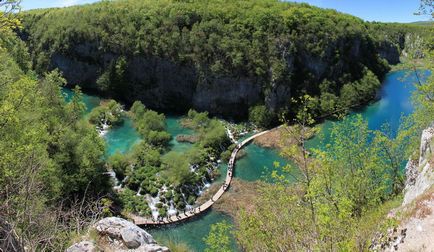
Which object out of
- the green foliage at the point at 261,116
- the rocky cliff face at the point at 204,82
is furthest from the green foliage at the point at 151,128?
the green foliage at the point at 261,116

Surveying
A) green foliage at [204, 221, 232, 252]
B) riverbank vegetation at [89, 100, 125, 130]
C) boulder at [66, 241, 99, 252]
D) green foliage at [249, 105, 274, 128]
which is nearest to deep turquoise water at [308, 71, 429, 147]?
green foliage at [249, 105, 274, 128]

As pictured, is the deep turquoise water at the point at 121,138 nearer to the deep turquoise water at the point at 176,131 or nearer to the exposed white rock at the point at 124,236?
the deep turquoise water at the point at 176,131

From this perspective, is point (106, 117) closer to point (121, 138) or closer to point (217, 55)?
point (121, 138)

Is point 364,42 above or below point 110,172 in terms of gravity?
above

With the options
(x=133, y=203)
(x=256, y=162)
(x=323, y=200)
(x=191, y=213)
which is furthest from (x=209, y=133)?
(x=323, y=200)

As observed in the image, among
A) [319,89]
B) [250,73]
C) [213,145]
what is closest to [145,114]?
[213,145]

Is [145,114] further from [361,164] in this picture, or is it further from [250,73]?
[361,164]
